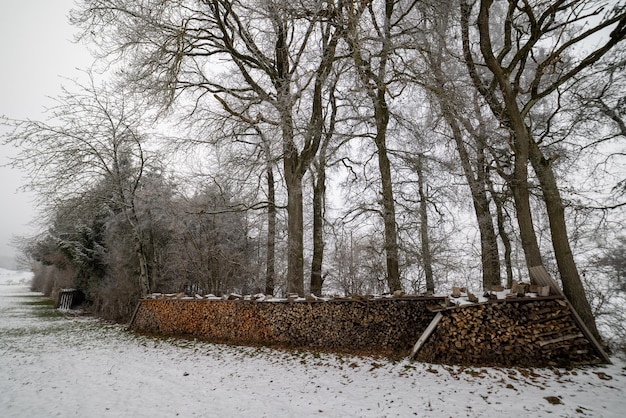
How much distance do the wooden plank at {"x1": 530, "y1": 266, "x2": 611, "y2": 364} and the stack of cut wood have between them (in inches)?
2.4

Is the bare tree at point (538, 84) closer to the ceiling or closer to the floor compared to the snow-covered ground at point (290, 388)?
closer to the ceiling

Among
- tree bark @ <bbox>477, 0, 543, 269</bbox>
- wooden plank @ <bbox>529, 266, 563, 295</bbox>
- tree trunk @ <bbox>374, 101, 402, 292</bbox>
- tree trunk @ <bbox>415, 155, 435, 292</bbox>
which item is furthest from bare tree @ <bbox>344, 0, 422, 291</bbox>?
wooden plank @ <bbox>529, 266, 563, 295</bbox>

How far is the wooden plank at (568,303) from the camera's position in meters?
4.72

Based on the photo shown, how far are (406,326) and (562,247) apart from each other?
137 inches

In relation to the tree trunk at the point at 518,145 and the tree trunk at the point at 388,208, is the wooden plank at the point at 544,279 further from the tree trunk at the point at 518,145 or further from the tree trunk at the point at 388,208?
the tree trunk at the point at 388,208

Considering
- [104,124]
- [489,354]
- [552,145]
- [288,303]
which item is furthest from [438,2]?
[104,124]

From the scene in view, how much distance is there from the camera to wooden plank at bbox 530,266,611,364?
15.5 ft

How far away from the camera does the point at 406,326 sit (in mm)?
6160

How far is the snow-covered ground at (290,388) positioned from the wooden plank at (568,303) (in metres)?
0.23

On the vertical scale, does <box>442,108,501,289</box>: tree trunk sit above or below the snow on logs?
above

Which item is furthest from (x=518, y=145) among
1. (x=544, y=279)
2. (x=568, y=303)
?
(x=568, y=303)

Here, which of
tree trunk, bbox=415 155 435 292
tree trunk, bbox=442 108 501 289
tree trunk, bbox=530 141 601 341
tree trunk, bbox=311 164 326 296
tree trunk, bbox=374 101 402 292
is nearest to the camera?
tree trunk, bbox=530 141 601 341

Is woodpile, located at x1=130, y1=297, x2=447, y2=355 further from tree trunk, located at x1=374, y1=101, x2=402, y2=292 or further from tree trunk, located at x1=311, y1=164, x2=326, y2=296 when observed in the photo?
tree trunk, located at x1=311, y1=164, x2=326, y2=296

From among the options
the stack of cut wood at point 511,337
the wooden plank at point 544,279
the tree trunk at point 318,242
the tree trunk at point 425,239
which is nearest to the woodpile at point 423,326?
the stack of cut wood at point 511,337
